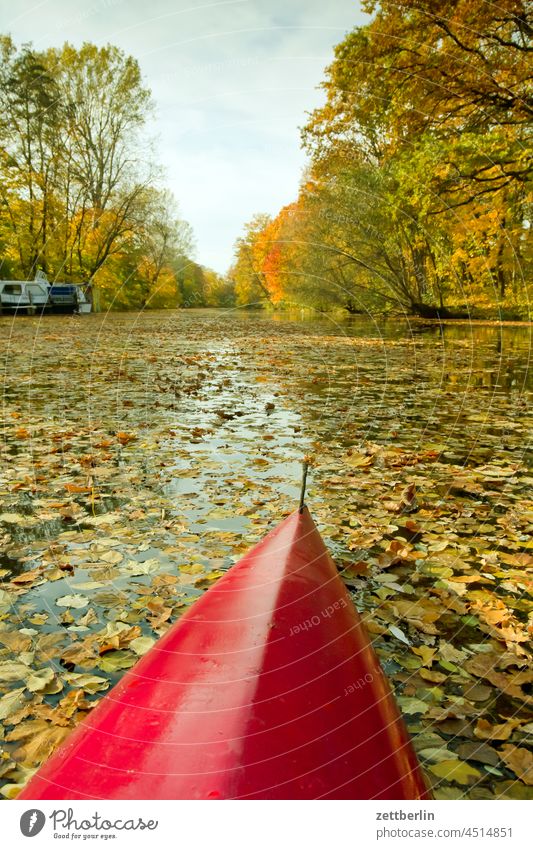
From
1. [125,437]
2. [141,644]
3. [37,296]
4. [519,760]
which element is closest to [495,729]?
[519,760]

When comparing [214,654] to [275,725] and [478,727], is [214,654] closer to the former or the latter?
[275,725]

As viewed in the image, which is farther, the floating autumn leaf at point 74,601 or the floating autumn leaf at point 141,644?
the floating autumn leaf at point 74,601

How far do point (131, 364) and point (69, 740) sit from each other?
9.90 meters

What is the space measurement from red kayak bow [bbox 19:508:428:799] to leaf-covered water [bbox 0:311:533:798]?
1.77 feet

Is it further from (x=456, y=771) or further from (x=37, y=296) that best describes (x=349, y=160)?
(x=456, y=771)

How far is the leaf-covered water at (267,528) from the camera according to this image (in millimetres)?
1855

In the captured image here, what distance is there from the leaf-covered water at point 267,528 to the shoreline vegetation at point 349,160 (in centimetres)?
184

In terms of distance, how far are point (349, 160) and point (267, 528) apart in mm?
18626

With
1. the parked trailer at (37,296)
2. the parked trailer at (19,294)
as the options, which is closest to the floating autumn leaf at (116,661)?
the parked trailer at (37,296)

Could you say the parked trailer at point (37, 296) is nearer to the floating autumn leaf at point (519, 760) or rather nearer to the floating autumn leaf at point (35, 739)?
the floating autumn leaf at point (35, 739)

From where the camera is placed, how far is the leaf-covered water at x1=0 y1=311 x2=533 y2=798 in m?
1.86

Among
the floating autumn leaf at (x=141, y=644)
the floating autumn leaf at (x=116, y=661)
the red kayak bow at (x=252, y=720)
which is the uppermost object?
the red kayak bow at (x=252, y=720)

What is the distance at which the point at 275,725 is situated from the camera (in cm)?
110

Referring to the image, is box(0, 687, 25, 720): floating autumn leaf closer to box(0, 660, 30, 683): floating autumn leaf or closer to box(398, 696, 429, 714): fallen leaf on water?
box(0, 660, 30, 683): floating autumn leaf
